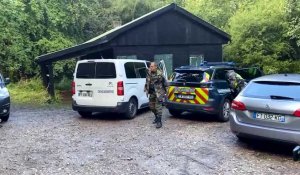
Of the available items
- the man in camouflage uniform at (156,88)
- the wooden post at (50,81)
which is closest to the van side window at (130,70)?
the man in camouflage uniform at (156,88)

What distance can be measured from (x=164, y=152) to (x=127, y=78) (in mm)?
4031

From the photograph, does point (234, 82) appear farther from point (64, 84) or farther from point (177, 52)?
point (64, 84)

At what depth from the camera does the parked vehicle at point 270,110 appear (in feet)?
21.1

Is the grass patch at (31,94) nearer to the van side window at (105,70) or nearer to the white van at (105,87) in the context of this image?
the white van at (105,87)

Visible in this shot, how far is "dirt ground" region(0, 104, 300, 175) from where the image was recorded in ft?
20.3

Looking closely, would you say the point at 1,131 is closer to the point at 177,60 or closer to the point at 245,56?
the point at 177,60

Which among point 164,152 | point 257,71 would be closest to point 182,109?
point 164,152

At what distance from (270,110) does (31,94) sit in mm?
14402

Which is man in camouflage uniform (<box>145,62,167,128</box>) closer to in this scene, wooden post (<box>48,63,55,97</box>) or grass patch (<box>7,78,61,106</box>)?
wooden post (<box>48,63,55,97</box>)

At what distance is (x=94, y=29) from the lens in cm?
2295

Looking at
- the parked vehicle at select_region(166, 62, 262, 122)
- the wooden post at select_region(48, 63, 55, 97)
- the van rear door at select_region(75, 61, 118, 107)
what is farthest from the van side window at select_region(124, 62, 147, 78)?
the wooden post at select_region(48, 63, 55, 97)

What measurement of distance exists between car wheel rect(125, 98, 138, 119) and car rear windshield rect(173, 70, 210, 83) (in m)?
1.56

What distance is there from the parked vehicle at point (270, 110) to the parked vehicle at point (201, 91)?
253 centimetres

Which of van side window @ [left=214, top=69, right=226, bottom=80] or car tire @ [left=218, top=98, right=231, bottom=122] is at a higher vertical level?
van side window @ [left=214, top=69, right=226, bottom=80]
